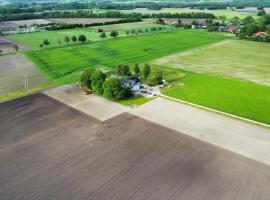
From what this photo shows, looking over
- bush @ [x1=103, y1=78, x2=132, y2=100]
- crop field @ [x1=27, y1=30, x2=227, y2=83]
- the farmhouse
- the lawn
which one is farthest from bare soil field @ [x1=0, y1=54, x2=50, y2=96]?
the lawn

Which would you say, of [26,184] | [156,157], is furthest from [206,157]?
[26,184]

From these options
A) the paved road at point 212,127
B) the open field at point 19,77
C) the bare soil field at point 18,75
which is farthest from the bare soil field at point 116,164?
the bare soil field at point 18,75

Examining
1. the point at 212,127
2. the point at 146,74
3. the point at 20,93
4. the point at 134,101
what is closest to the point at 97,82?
the point at 134,101

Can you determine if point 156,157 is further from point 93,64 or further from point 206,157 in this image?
point 93,64

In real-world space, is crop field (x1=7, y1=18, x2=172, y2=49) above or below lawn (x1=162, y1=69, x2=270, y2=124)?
above

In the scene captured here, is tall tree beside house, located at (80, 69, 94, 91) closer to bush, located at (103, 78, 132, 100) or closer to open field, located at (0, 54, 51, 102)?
bush, located at (103, 78, 132, 100)

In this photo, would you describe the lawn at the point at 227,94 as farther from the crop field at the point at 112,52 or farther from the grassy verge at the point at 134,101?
the crop field at the point at 112,52

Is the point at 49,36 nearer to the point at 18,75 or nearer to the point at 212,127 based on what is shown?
the point at 18,75
